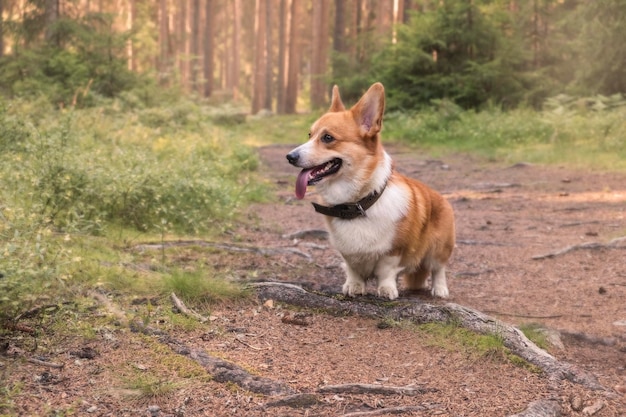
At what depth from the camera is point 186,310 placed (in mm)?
4094

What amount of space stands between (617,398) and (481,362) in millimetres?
713

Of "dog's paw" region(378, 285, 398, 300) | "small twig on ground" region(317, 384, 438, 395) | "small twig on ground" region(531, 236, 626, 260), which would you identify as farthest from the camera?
"small twig on ground" region(531, 236, 626, 260)

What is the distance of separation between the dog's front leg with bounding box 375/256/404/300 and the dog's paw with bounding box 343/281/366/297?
14 cm

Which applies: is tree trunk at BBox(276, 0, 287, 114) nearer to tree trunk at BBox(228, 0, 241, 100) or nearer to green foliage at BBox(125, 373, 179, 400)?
tree trunk at BBox(228, 0, 241, 100)

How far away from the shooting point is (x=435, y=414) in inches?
119

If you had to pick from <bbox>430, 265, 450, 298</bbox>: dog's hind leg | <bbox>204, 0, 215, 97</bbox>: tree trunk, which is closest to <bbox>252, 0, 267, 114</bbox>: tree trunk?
<bbox>204, 0, 215, 97</bbox>: tree trunk

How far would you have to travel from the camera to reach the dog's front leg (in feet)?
14.7

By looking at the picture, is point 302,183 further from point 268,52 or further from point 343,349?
point 268,52

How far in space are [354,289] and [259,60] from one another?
101 ft

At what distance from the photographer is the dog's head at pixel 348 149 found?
4352 millimetres

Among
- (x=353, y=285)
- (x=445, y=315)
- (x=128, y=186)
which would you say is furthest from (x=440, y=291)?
(x=128, y=186)

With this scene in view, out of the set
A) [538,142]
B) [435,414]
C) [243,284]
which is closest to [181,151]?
[243,284]

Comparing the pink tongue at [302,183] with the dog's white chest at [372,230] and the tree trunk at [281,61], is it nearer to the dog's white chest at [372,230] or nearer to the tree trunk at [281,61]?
the dog's white chest at [372,230]

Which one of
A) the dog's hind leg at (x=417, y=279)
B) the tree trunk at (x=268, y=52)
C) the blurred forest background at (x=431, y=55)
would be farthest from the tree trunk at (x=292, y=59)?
the dog's hind leg at (x=417, y=279)
